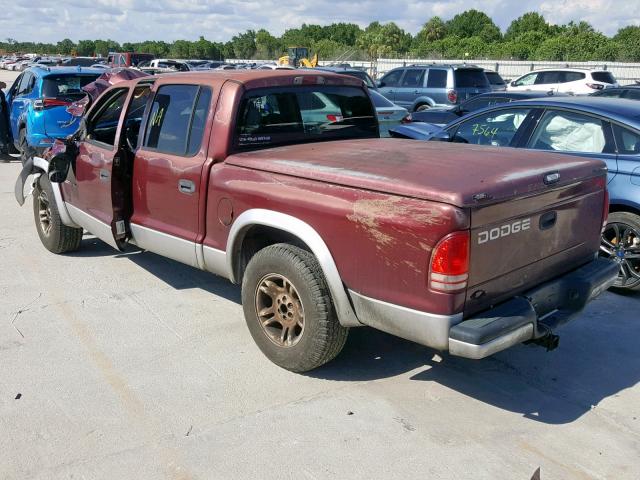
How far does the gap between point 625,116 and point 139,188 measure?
4.08 metres

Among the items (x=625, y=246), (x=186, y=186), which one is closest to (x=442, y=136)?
(x=625, y=246)

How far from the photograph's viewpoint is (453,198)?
3051mm

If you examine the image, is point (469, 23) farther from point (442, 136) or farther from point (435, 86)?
point (442, 136)

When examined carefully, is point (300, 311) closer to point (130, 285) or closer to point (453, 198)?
point (453, 198)

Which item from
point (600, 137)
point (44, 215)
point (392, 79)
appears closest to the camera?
point (600, 137)

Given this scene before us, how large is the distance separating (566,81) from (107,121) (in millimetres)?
18290

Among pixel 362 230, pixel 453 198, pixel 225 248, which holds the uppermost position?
pixel 453 198

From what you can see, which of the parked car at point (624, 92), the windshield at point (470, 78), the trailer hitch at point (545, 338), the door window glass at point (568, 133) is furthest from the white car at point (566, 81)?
the trailer hitch at point (545, 338)

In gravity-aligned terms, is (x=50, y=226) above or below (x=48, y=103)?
below

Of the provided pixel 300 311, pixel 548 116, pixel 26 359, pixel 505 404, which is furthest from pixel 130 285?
pixel 548 116

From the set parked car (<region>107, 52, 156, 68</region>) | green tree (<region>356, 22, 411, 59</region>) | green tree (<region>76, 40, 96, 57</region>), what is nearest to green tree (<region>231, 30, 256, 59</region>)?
green tree (<region>356, 22, 411, 59</region>)

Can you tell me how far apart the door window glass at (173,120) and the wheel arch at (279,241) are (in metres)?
0.83

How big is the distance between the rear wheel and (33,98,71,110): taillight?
8.78m

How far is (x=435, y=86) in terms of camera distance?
1766 cm
